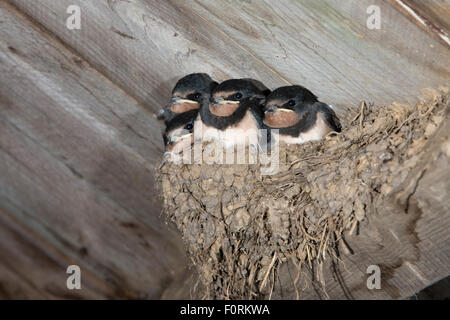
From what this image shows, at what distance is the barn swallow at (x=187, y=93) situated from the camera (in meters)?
2.37

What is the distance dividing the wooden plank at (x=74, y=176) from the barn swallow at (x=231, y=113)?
0.25 m

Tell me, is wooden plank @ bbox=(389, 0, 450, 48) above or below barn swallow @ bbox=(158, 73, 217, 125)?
below

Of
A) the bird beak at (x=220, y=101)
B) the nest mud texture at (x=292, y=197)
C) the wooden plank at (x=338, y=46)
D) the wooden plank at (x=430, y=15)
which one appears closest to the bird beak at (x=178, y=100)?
the bird beak at (x=220, y=101)

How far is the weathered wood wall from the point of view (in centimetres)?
193

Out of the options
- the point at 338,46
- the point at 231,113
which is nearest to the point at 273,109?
the point at 231,113

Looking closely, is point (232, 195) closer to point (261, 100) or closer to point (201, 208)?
point (201, 208)

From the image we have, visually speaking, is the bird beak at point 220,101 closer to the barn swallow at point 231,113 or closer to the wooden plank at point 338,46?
the barn swallow at point 231,113

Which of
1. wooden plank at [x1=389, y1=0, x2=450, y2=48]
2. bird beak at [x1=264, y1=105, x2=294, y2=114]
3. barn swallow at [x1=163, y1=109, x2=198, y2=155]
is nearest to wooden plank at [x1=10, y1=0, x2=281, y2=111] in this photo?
bird beak at [x1=264, y1=105, x2=294, y2=114]

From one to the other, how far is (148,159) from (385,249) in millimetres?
1280

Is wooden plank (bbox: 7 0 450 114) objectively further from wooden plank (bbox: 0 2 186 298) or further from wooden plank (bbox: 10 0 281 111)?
wooden plank (bbox: 0 2 186 298)

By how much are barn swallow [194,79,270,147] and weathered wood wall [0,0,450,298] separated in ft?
0.22

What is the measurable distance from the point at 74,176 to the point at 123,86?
56cm

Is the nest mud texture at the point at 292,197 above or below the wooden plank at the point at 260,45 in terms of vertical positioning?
below

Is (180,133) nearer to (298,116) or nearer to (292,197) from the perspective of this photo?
(298,116)
